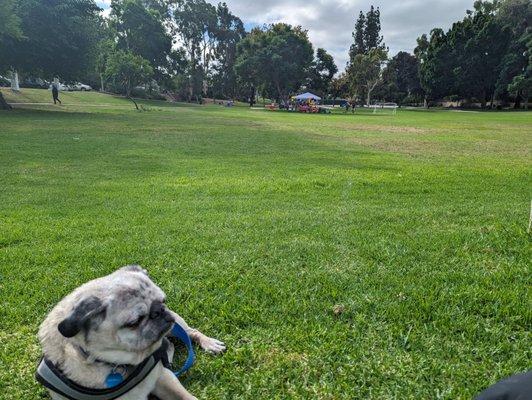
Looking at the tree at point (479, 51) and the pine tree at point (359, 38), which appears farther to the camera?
the pine tree at point (359, 38)

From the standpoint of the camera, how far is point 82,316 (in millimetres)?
2562

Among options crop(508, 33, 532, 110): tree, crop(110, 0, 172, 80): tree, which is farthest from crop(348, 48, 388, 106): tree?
crop(110, 0, 172, 80): tree

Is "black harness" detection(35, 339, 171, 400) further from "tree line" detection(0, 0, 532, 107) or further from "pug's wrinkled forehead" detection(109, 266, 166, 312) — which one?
"tree line" detection(0, 0, 532, 107)

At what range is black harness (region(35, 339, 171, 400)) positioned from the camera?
104 inches

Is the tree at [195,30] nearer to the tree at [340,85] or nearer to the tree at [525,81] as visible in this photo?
the tree at [340,85]

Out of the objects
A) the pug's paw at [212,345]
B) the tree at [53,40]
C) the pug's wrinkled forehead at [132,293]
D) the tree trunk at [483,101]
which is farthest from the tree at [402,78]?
the pug's wrinkled forehead at [132,293]

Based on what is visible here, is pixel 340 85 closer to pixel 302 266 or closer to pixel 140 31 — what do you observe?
pixel 140 31

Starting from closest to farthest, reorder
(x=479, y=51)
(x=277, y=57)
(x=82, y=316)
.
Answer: (x=82, y=316), (x=277, y=57), (x=479, y=51)

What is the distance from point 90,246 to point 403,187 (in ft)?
22.2

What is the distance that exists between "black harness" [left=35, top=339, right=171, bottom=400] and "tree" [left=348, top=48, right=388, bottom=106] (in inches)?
3052

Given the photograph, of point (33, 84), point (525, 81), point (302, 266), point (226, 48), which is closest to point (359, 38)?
point (226, 48)

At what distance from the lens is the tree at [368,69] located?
7406cm

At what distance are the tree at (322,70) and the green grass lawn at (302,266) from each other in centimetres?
7829

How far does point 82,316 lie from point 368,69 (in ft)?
257
